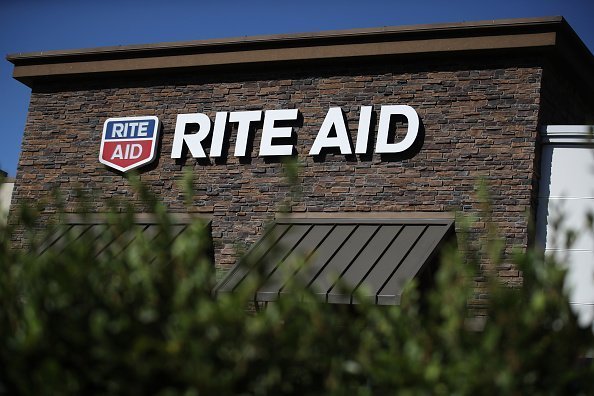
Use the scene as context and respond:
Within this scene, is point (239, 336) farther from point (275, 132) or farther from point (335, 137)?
point (275, 132)

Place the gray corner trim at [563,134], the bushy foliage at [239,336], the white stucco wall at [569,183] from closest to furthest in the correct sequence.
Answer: the bushy foliage at [239,336], the white stucco wall at [569,183], the gray corner trim at [563,134]

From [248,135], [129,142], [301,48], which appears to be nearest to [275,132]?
[248,135]

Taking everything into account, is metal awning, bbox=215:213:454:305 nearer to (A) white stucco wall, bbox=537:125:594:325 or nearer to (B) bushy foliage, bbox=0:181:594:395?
(A) white stucco wall, bbox=537:125:594:325

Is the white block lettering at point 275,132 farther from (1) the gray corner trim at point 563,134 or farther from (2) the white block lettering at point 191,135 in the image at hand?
(1) the gray corner trim at point 563,134

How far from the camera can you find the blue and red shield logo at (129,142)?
16.3 metres

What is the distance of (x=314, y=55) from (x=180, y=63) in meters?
2.63

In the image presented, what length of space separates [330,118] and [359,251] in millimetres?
2737

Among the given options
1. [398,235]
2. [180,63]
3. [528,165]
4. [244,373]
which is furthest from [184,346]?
[180,63]

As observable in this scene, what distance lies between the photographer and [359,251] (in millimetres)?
13422

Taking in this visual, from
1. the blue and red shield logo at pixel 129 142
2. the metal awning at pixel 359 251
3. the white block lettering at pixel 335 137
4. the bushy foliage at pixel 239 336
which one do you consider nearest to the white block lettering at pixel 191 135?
the blue and red shield logo at pixel 129 142

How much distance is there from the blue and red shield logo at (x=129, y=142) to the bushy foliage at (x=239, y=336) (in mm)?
11478

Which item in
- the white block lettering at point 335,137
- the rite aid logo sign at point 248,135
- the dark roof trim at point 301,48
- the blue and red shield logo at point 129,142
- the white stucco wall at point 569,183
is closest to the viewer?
the white stucco wall at point 569,183

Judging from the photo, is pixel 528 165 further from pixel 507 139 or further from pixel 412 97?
pixel 412 97

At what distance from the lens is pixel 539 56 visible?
14180 mm
